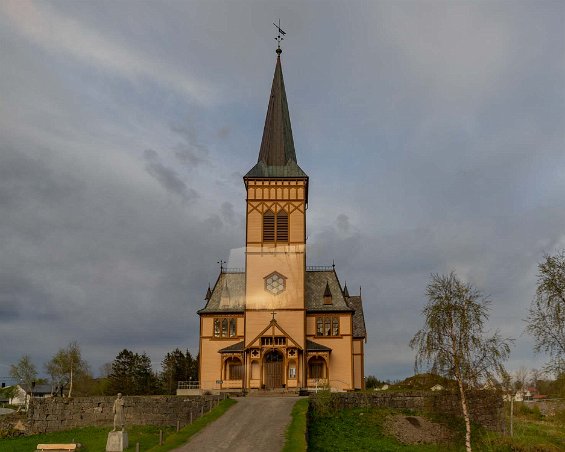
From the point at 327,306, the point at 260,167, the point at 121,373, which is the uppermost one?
the point at 260,167

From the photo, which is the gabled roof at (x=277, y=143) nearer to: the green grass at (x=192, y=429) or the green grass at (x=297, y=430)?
the green grass at (x=192, y=429)

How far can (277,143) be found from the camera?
59.3 metres

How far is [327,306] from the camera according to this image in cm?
5656

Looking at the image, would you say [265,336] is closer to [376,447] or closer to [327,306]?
[327,306]

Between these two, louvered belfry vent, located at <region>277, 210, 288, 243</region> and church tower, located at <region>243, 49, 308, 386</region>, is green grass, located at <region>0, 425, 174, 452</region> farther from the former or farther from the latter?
louvered belfry vent, located at <region>277, 210, 288, 243</region>

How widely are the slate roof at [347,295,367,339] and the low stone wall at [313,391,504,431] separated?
21295 mm

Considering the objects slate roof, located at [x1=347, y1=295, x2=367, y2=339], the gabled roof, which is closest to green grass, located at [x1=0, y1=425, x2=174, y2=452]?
the gabled roof

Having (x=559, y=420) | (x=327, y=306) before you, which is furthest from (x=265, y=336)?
(x=559, y=420)

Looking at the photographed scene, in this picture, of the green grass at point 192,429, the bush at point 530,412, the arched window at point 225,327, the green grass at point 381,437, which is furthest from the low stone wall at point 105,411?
the bush at point 530,412

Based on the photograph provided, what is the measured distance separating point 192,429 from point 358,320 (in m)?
34.2

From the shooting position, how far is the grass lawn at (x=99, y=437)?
32969 millimetres

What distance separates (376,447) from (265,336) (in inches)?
892

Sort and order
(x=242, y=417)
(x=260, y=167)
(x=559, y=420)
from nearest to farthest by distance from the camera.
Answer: (x=559, y=420), (x=242, y=417), (x=260, y=167)

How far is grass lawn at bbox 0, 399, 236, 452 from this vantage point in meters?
33.0
